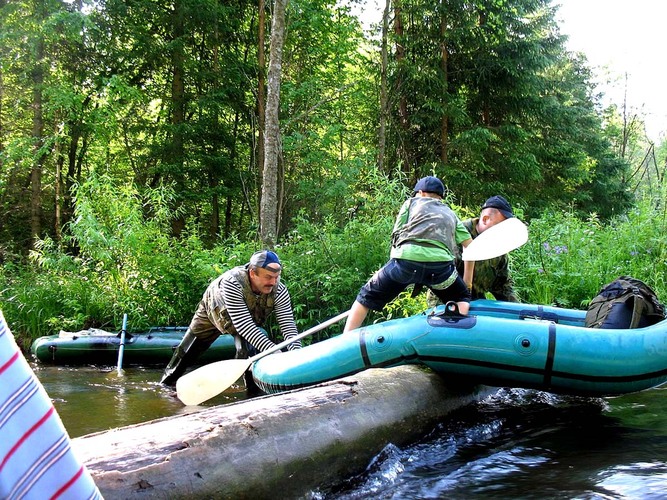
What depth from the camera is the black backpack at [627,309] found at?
3.74 metres

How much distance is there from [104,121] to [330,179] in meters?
5.13

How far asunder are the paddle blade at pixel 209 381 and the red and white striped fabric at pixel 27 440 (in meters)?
3.45

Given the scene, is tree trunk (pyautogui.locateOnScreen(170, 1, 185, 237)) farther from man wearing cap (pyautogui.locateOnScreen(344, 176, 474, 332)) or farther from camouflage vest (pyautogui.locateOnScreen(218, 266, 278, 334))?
man wearing cap (pyautogui.locateOnScreen(344, 176, 474, 332))

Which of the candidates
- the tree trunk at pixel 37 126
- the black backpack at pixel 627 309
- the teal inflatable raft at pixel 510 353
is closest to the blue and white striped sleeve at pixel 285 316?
the teal inflatable raft at pixel 510 353

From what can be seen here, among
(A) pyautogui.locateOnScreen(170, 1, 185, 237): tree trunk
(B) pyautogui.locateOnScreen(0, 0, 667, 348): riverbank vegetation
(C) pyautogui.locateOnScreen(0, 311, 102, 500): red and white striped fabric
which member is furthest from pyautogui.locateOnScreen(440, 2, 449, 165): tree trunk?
(C) pyautogui.locateOnScreen(0, 311, 102, 500): red and white striped fabric

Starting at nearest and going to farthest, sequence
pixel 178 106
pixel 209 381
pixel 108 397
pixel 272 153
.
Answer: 1. pixel 209 381
2. pixel 108 397
3. pixel 272 153
4. pixel 178 106

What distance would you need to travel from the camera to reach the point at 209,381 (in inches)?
162

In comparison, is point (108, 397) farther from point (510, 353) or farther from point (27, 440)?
point (27, 440)

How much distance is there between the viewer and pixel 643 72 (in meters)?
26.9

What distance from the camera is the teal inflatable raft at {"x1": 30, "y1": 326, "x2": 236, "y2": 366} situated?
20.9 feet

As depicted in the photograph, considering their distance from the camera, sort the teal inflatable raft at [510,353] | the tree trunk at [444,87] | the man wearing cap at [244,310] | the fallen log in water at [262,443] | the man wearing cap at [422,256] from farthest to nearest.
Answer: the tree trunk at [444,87] → the man wearing cap at [244,310] → the man wearing cap at [422,256] → the teal inflatable raft at [510,353] → the fallen log in water at [262,443]

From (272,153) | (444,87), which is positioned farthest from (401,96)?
(272,153)

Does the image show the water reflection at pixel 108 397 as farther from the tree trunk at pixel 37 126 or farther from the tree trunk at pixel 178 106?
the tree trunk at pixel 37 126

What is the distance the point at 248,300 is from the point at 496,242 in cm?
214
